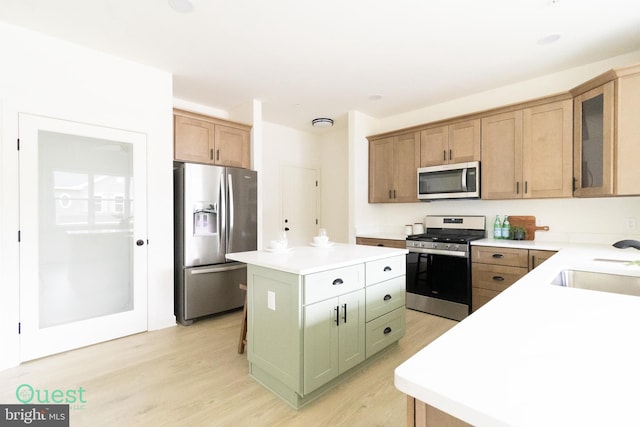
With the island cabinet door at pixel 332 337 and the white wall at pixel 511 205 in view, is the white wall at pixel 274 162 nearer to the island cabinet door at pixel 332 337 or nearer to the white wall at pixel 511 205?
the white wall at pixel 511 205

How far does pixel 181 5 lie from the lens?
6.98ft

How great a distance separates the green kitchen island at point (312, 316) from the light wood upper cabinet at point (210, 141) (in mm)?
1842

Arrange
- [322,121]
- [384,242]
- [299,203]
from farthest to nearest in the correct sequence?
[299,203]
[322,121]
[384,242]

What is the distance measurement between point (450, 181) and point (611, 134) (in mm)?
1471

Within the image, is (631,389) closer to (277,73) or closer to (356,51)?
(356,51)

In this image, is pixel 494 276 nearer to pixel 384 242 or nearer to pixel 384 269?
pixel 384 242

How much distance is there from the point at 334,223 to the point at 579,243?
3348mm

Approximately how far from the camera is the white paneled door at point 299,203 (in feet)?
16.8

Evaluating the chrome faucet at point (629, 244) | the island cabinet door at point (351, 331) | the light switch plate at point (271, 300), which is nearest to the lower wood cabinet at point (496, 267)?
the chrome faucet at point (629, 244)

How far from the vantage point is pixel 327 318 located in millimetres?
1944

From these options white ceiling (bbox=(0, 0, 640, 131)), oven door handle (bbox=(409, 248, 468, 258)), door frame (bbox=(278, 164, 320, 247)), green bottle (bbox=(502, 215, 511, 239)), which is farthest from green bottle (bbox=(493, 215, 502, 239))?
door frame (bbox=(278, 164, 320, 247))

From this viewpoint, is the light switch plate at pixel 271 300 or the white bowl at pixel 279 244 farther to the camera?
the white bowl at pixel 279 244

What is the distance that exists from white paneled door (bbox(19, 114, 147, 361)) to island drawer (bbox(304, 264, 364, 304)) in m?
2.09

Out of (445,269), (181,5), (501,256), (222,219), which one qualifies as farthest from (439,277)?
(181,5)
